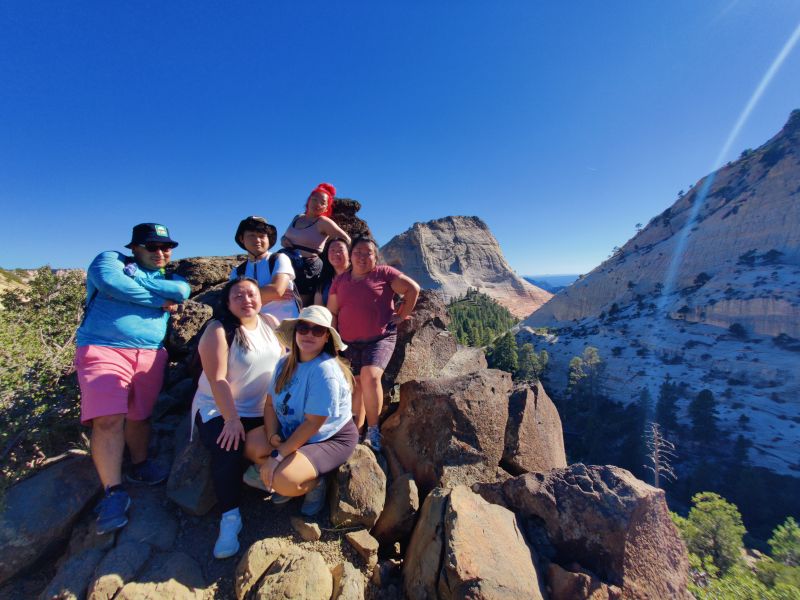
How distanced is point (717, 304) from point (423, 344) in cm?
5202

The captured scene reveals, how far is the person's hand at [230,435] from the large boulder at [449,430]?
5.28 feet

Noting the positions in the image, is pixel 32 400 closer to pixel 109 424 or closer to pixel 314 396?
pixel 109 424

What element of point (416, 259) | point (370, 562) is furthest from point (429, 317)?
point (416, 259)

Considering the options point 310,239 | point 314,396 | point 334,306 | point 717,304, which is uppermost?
point 717,304

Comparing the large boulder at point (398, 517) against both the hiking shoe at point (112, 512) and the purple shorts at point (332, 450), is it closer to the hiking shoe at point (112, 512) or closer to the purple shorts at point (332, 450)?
the purple shorts at point (332, 450)

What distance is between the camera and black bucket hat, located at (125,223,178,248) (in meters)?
3.10

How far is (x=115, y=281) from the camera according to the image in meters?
2.80

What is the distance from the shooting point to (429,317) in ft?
17.1

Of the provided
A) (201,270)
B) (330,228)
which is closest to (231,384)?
(330,228)

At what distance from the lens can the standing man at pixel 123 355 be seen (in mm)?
2590

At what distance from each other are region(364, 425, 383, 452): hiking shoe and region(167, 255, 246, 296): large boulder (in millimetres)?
4340

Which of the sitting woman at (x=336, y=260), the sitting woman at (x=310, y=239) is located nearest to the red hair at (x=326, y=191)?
the sitting woman at (x=310, y=239)

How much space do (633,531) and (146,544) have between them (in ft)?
12.1

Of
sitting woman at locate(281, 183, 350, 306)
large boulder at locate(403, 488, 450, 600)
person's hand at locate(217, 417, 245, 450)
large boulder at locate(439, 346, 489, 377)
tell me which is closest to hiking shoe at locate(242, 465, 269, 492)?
person's hand at locate(217, 417, 245, 450)
